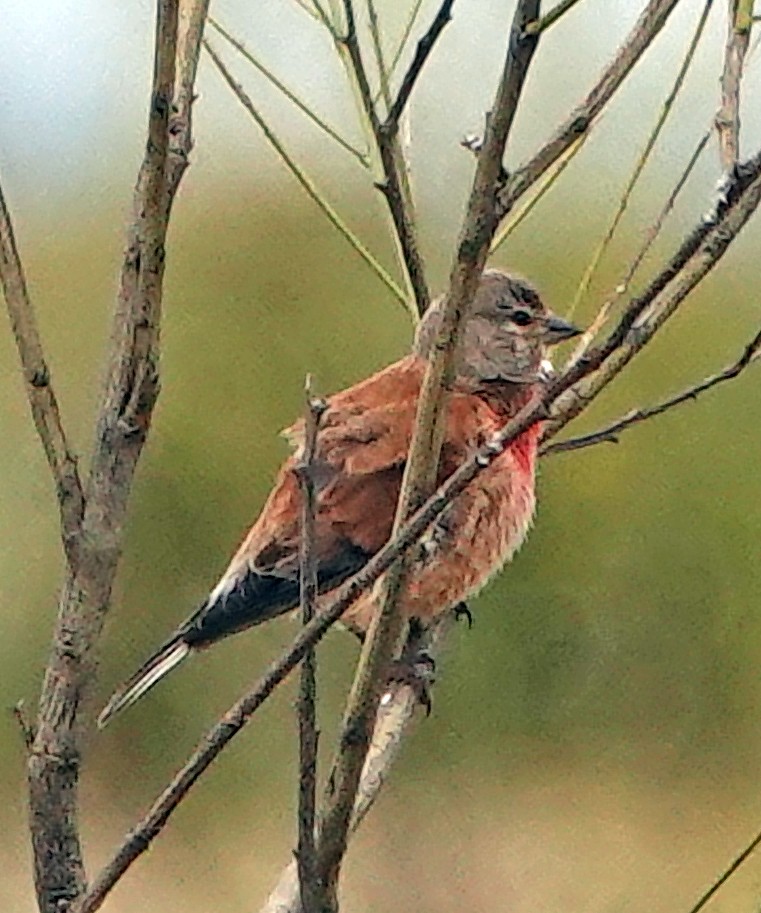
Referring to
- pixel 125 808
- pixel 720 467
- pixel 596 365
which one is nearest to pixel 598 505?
pixel 720 467

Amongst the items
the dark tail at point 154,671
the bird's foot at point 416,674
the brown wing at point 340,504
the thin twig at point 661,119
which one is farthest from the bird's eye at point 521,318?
the thin twig at point 661,119

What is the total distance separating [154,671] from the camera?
2.60 meters

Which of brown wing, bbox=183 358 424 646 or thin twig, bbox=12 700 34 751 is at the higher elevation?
brown wing, bbox=183 358 424 646

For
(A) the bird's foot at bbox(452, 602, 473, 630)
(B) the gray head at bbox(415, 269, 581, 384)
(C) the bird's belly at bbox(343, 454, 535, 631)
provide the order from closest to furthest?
(C) the bird's belly at bbox(343, 454, 535, 631), (A) the bird's foot at bbox(452, 602, 473, 630), (B) the gray head at bbox(415, 269, 581, 384)

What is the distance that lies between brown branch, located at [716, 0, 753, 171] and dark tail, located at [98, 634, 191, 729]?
1.08 meters

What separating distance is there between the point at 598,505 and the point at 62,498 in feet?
28.2

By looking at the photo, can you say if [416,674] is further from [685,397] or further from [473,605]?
→ [473,605]

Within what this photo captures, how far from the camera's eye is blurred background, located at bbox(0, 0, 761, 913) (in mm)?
9023

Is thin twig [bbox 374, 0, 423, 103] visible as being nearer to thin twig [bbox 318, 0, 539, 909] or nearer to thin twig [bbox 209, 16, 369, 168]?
thin twig [bbox 209, 16, 369, 168]

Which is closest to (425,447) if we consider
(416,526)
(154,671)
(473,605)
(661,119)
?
(416,526)

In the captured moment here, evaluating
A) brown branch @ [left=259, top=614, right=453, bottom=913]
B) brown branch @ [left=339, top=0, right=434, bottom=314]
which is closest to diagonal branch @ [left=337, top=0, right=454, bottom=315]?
brown branch @ [left=339, top=0, right=434, bottom=314]

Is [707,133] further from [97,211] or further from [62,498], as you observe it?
[97,211]

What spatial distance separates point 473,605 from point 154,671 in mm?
6439

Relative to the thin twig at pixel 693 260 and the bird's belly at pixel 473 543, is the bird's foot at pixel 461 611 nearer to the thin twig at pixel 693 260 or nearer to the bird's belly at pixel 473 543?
the bird's belly at pixel 473 543
